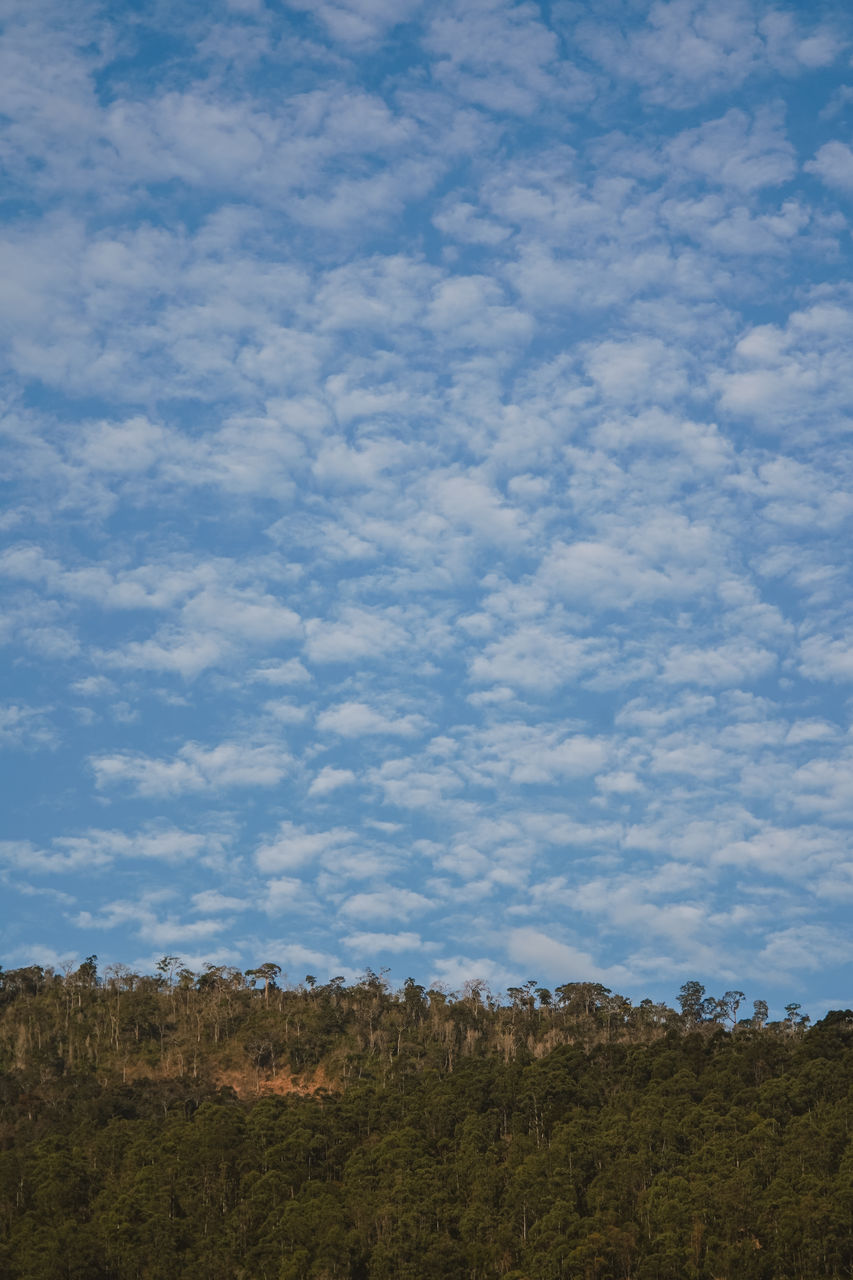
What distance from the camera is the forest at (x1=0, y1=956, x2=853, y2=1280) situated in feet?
230

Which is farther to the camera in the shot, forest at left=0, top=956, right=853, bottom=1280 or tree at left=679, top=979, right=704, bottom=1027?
tree at left=679, top=979, right=704, bottom=1027

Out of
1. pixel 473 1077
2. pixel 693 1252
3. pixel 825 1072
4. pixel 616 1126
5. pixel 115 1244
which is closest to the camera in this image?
pixel 693 1252

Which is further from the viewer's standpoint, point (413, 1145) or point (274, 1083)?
point (274, 1083)

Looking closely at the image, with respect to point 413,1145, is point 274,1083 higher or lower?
higher

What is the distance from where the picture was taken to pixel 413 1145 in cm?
8556

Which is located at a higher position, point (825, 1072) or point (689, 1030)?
point (689, 1030)

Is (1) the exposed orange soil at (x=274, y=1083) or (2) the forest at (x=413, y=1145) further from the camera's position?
(1) the exposed orange soil at (x=274, y=1083)

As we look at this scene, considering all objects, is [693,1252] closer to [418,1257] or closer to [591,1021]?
[418,1257]

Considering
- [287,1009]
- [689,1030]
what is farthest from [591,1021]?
[287,1009]

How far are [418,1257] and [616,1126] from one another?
18580 millimetres

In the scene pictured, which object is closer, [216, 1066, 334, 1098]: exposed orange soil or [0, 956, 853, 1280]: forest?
[0, 956, 853, 1280]: forest

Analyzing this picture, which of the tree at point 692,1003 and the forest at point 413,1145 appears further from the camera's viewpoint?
the tree at point 692,1003

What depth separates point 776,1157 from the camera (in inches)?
2948

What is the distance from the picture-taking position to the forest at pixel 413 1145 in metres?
70.1
